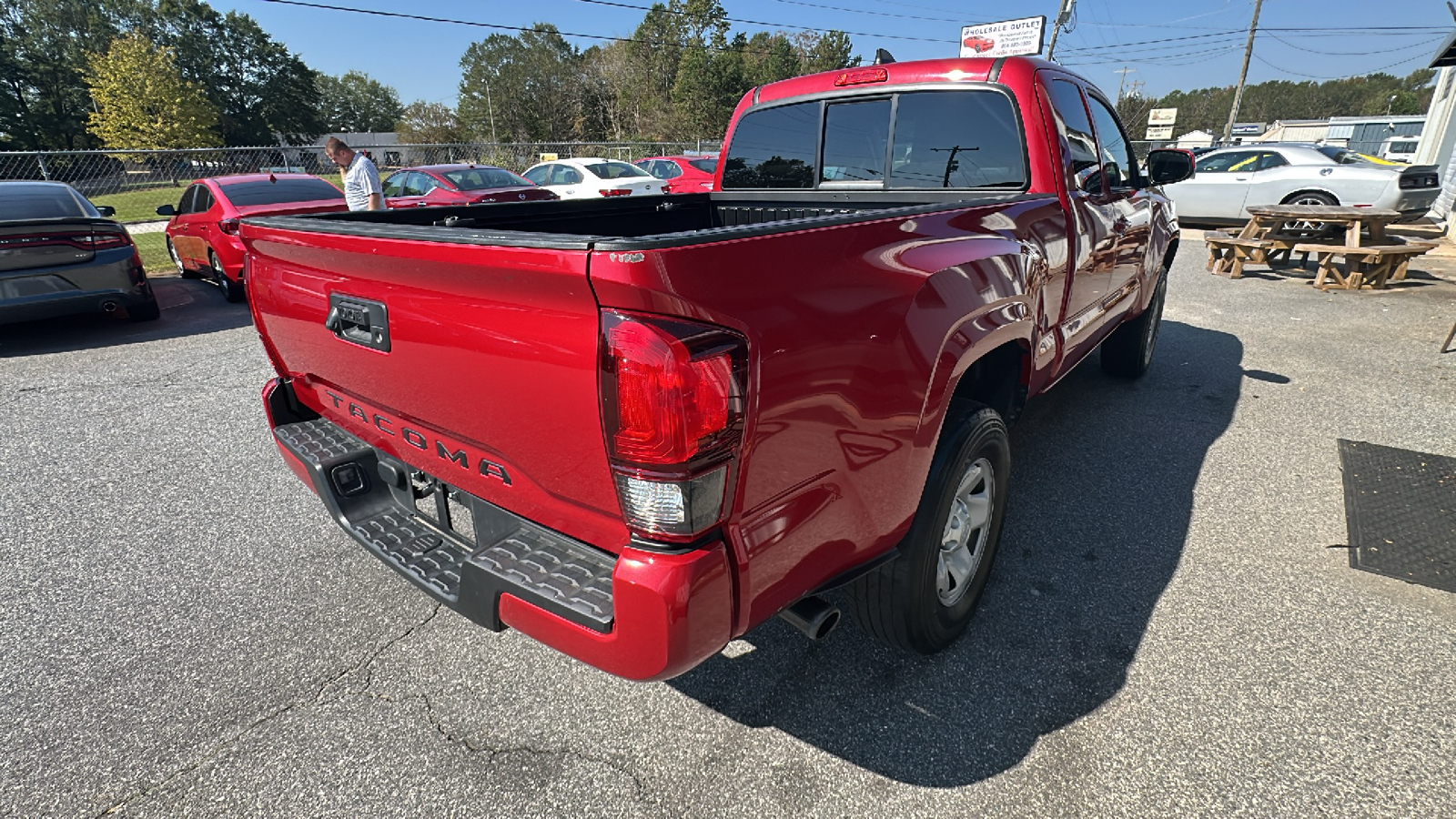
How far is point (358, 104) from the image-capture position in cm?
10375

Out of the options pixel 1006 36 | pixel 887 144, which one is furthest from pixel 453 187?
pixel 1006 36

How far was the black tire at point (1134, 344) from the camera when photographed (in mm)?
5027

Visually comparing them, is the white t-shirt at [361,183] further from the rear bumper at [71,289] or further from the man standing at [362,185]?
the rear bumper at [71,289]

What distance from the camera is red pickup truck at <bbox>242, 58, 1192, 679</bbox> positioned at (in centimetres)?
135

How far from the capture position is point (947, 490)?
2086mm

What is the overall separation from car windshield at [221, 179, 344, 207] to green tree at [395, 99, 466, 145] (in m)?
70.8

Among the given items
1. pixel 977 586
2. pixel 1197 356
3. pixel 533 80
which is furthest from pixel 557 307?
pixel 533 80

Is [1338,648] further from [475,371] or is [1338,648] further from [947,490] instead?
[475,371]

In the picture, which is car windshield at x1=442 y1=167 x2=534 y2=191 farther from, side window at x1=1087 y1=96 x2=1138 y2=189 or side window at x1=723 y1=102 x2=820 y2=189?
side window at x1=1087 y1=96 x2=1138 y2=189

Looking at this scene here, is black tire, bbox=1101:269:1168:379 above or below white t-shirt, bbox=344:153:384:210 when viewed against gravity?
below

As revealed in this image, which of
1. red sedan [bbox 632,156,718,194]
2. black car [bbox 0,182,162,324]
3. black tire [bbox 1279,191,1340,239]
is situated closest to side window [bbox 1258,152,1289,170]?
black tire [bbox 1279,191,1340,239]

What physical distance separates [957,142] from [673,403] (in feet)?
8.34

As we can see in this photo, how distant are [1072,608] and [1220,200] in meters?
13.7

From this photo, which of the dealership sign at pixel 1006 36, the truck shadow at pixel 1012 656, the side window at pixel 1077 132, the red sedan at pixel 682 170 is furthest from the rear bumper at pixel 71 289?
the dealership sign at pixel 1006 36
